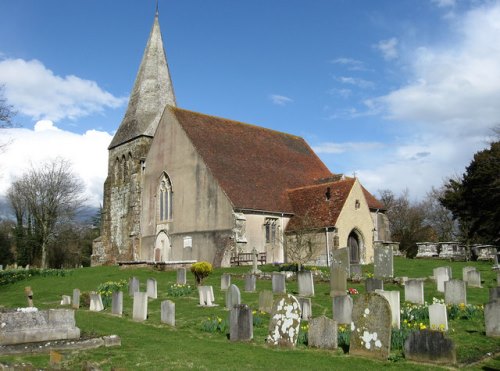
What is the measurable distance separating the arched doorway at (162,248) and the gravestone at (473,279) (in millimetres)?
20513

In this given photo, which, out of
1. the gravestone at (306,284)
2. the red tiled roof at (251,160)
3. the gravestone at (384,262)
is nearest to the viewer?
the gravestone at (306,284)

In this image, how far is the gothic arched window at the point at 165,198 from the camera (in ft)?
118

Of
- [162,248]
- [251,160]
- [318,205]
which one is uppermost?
[251,160]

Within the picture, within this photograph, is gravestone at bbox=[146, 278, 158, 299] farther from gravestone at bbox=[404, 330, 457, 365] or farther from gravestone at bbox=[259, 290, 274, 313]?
gravestone at bbox=[404, 330, 457, 365]

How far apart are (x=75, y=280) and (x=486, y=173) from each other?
3517 cm

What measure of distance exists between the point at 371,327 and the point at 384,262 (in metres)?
10.7

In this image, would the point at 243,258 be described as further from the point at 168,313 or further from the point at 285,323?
the point at 285,323

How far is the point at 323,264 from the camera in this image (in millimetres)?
31250

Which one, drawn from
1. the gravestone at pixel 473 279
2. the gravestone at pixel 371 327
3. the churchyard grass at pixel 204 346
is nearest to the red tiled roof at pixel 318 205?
the gravestone at pixel 473 279

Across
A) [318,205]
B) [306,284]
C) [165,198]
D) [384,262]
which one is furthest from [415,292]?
[165,198]

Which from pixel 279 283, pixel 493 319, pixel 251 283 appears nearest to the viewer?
pixel 493 319

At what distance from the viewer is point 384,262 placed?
2019cm

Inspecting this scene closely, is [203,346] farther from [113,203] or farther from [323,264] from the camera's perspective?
[113,203]

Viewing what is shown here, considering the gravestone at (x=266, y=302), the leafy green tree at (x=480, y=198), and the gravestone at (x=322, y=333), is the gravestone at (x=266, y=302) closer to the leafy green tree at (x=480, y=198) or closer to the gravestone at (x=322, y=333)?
the gravestone at (x=322, y=333)
